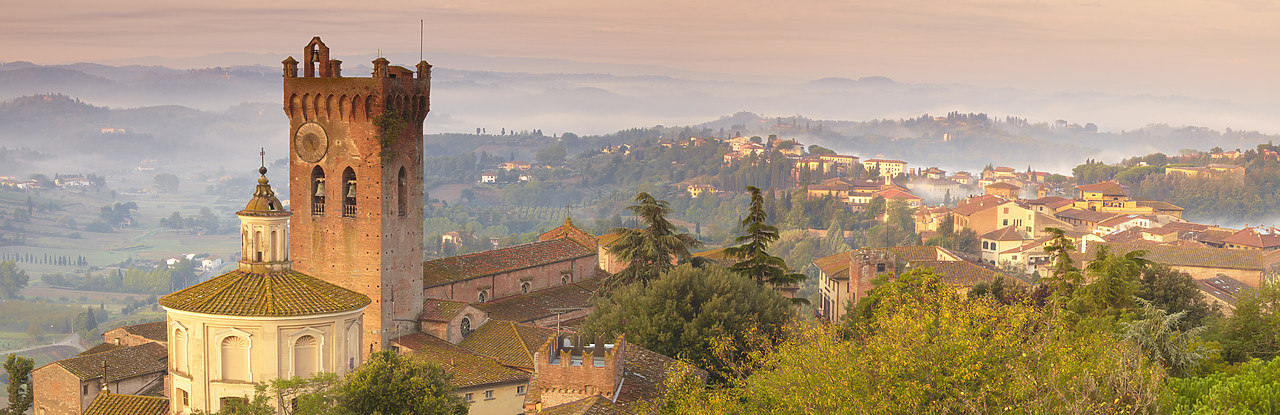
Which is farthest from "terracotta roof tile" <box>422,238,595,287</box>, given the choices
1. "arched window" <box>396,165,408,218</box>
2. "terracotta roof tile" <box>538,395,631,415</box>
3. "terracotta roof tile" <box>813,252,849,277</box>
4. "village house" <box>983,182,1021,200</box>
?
"village house" <box>983,182,1021,200</box>

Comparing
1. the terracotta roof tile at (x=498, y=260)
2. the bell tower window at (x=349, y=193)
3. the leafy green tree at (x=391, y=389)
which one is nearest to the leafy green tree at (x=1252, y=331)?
the leafy green tree at (x=391, y=389)

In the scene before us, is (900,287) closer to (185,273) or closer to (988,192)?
(988,192)

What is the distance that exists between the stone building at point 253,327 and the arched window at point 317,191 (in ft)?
45.5

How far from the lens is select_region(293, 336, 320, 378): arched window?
2372cm

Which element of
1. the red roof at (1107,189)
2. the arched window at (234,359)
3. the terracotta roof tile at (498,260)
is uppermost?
the arched window at (234,359)

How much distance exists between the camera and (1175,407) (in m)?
23.9

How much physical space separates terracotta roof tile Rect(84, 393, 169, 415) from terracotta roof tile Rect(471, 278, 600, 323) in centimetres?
1461

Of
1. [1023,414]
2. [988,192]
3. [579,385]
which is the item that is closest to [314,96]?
[579,385]

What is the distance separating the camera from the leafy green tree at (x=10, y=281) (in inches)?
6235

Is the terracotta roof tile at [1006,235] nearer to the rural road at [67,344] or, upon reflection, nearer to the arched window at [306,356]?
the arched window at [306,356]

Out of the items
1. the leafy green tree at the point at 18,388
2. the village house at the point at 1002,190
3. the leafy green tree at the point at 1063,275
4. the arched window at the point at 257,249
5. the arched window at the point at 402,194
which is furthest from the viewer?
the village house at the point at 1002,190

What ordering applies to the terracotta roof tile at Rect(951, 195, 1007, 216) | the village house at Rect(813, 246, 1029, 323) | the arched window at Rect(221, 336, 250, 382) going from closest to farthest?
the arched window at Rect(221, 336, 250, 382) < the village house at Rect(813, 246, 1029, 323) < the terracotta roof tile at Rect(951, 195, 1007, 216)

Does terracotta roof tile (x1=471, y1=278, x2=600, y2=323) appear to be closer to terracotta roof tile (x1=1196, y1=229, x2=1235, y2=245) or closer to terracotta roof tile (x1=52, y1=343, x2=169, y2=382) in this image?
terracotta roof tile (x1=52, y1=343, x2=169, y2=382)

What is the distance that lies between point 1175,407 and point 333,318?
55.2 feet
